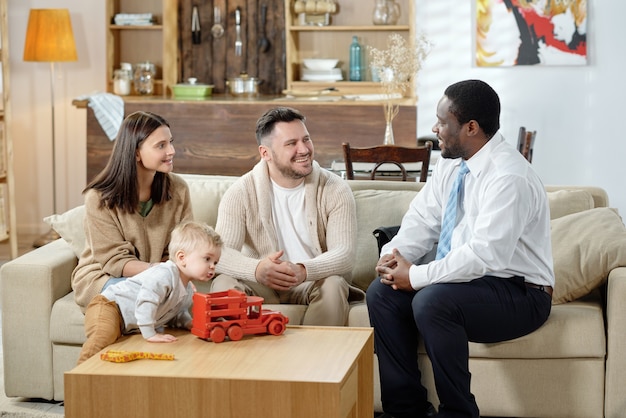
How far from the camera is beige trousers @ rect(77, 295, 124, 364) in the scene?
8.80 feet

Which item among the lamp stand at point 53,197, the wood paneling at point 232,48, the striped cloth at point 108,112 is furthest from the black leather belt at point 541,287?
the wood paneling at point 232,48

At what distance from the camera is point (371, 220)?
3641mm

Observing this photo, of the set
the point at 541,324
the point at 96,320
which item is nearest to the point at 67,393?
the point at 96,320

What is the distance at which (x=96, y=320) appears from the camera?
272cm

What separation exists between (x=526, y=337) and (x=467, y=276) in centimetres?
28

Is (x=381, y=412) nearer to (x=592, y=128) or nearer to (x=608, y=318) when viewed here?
(x=608, y=318)

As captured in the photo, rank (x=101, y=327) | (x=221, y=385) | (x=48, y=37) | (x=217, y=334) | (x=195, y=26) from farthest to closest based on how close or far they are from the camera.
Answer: (x=195, y=26) → (x=48, y=37) → (x=101, y=327) → (x=217, y=334) → (x=221, y=385)

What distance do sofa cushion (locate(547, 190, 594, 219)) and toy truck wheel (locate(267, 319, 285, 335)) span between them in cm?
135

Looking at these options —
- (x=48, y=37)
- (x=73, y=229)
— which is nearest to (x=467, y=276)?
(x=73, y=229)

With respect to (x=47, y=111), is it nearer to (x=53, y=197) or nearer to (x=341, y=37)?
(x=53, y=197)

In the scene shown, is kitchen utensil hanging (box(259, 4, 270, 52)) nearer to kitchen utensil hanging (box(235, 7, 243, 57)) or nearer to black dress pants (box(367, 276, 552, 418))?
kitchen utensil hanging (box(235, 7, 243, 57))

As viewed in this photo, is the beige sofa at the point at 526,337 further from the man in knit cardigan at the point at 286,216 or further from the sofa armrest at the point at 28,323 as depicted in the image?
the man in knit cardigan at the point at 286,216

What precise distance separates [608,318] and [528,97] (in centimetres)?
398

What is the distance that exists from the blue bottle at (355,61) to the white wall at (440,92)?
48 centimetres
